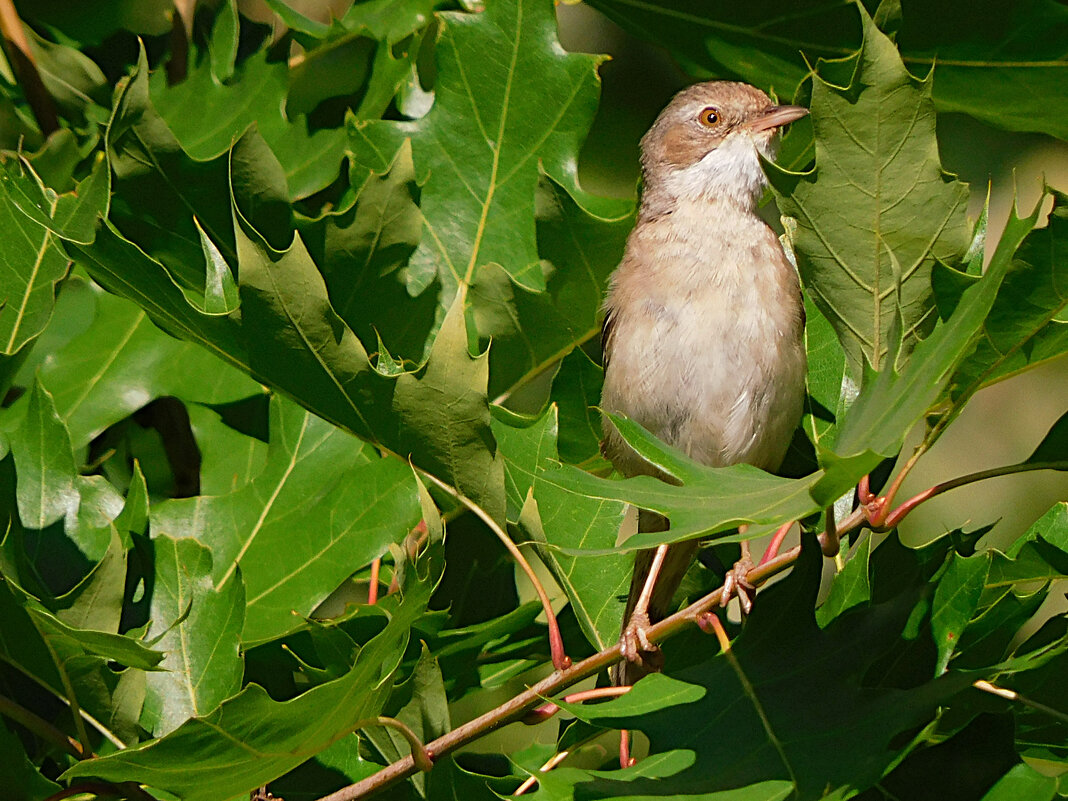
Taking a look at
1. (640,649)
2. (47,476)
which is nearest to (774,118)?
(640,649)

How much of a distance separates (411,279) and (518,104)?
526 mm

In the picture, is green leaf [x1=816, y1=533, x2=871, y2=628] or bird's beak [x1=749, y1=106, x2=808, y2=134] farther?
bird's beak [x1=749, y1=106, x2=808, y2=134]

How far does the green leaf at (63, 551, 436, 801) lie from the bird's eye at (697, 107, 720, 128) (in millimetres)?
2424

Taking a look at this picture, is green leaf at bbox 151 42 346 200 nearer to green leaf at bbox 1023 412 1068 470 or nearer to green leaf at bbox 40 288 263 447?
green leaf at bbox 40 288 263 447

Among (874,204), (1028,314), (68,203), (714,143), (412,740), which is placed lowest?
(412,740)

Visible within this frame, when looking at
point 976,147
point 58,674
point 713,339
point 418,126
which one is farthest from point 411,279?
point 976,147

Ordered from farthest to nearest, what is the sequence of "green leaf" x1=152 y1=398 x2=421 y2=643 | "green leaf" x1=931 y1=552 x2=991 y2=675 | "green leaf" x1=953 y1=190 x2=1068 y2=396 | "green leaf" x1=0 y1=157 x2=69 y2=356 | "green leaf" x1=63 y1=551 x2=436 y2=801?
"green leaf" x1=152 y1=398 x2=421 y2=643 < "green leaf" x1=0 y1=157 x2=69 y2=356 < "green leaf" x1=931 y1=552 x2=991 y2=675 < "green leaf" x1=953 y1=190 x2=1068 y2=396 < "green leaf" x1=63 y1=551 x2=436 y2=801

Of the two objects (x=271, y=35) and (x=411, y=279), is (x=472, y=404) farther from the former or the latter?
(x=271, y=35)

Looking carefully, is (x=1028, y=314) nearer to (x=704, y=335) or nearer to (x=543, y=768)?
(x=543, y=768)

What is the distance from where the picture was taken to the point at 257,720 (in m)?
1.88

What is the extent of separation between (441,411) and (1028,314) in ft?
3.49

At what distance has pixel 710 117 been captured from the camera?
402 cm

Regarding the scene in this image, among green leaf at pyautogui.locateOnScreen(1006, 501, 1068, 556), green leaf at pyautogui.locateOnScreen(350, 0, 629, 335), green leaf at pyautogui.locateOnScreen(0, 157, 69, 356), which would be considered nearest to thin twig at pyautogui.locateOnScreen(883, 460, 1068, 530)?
green leaf at pyautogui.locateOnScreen(1006, 501, 1068, 556)

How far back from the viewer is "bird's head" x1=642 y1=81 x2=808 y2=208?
147 inches
